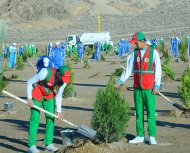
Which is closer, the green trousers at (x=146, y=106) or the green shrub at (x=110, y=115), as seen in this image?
the green shrub at (x=110, y=115)

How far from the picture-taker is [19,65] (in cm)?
3212

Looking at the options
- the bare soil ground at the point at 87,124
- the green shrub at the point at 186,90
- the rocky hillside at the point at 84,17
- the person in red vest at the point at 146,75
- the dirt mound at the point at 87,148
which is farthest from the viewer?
the rocky hillside at the point at 84,17

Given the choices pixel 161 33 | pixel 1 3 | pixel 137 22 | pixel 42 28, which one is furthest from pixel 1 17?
pixel 161 33

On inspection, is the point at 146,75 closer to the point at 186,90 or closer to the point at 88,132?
the point at 88,132

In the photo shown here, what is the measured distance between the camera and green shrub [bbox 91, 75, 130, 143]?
9508 mm

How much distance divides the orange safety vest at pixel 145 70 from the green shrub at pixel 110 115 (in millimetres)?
415

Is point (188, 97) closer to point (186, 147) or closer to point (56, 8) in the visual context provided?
point (186, 147)

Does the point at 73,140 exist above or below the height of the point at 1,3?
below

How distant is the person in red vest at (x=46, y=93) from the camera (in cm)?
934

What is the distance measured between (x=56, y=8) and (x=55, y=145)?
81153 millimetres

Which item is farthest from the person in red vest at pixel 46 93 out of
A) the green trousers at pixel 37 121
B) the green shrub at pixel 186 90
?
the green shrub at pixel 186 90

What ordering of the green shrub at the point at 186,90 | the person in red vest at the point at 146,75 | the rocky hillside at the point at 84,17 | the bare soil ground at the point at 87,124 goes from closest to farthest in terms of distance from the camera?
the bare soil ground at the point at 87,124 → the person in red vest at the point at 146,75 → the green shrub at the point at 186,90 → the rocky hillside at the point at 84,17

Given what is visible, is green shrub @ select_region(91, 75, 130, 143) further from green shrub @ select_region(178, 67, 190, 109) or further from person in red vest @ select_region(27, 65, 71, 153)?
green shrub @ select_region(178, 67, 190, 109)

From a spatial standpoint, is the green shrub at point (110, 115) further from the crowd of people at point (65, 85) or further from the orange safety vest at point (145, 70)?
the orange safety vest at point (145, 70)
